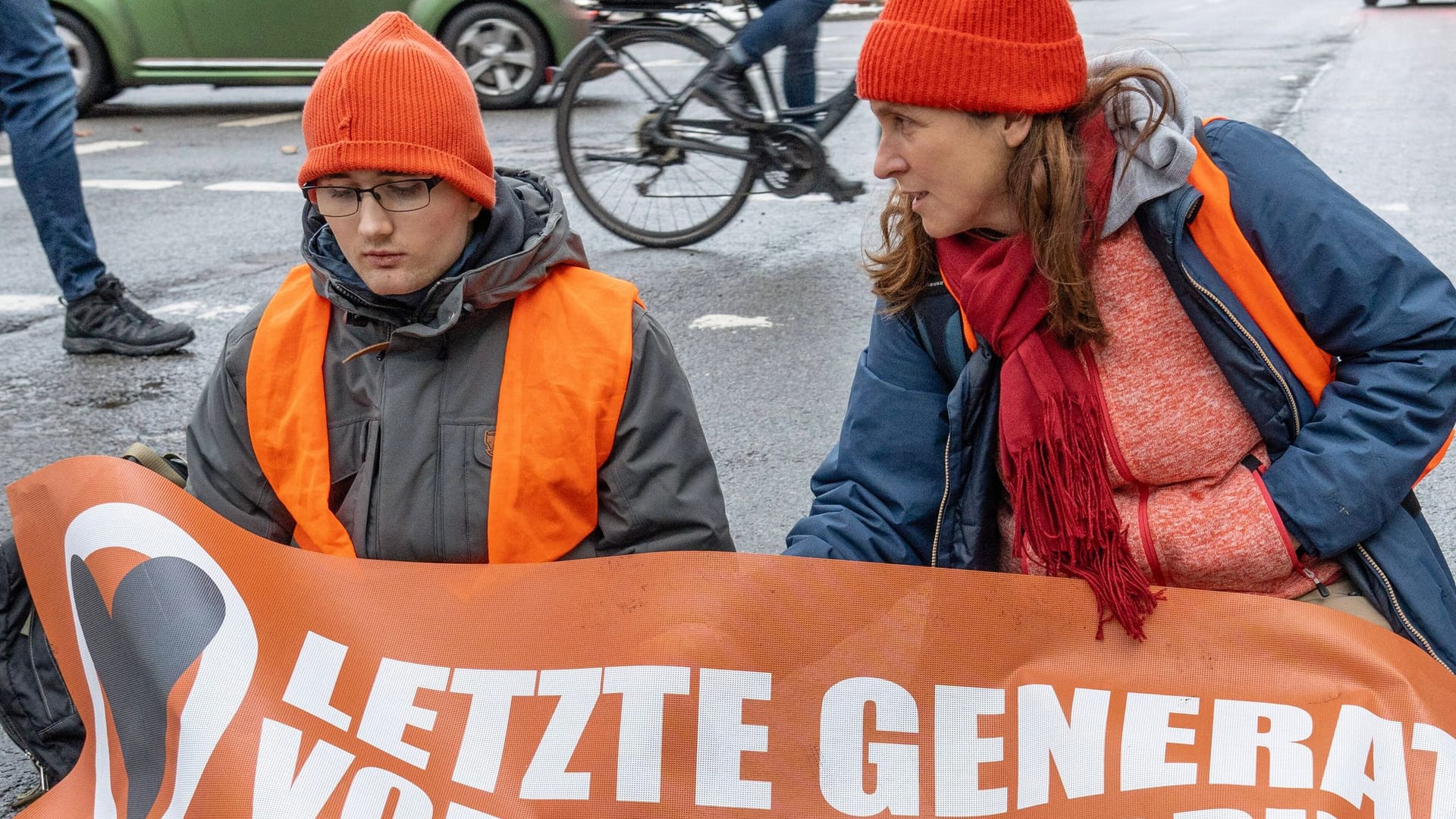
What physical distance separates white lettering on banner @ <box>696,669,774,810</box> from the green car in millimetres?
8954

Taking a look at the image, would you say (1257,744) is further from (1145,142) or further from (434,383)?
(434,383)

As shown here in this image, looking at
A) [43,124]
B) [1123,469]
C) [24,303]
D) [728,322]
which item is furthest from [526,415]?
[24,303]

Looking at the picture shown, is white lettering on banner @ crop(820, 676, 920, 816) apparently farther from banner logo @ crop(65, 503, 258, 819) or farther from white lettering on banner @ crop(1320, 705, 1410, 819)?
banner logo @ crop(65, 503, 258, 819)

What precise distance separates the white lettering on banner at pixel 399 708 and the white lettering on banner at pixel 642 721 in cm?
25

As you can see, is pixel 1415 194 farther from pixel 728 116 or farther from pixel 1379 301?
pixel 1379 301

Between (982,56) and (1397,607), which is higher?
(982,56)

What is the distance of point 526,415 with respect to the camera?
2.28 meters

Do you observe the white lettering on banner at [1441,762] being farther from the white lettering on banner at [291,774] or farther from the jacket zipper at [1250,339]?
the white lettering on banner at [291,774]

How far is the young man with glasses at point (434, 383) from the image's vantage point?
227 centimetres

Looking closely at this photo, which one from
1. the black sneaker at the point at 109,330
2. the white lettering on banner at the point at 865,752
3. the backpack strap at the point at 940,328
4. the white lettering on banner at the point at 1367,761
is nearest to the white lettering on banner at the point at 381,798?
the white lettering on banner at the point at 865,752

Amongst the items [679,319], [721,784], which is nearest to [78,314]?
[679,319]

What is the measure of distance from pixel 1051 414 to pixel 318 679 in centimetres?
111

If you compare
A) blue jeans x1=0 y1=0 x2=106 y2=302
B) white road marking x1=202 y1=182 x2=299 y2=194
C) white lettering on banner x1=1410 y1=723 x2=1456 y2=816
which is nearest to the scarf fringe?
white lettering on banner x1=1410 y1=723 x2=1456 y2=816

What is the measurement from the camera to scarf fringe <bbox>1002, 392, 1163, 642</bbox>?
2.12 metres
